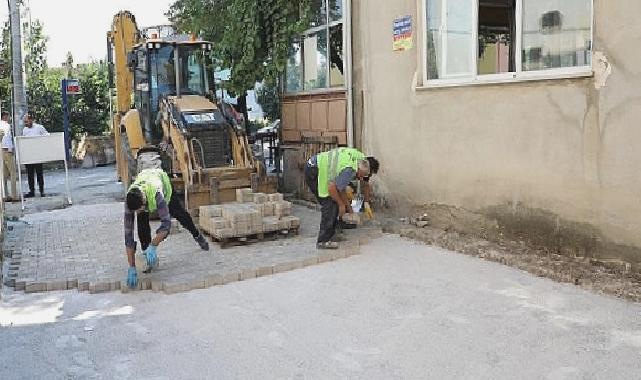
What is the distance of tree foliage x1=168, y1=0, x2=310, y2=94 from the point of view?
10.9 m

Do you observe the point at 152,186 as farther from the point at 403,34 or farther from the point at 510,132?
the point at 403,34

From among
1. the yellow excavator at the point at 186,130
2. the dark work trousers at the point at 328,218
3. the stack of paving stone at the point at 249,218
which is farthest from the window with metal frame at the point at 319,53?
the dark work trousers at the point at 328,218

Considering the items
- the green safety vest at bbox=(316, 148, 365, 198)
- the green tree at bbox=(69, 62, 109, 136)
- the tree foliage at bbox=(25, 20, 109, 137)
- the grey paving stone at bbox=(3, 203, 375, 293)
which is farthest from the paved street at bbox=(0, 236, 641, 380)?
the green tree at bbox=(69, 62, 109, 136)

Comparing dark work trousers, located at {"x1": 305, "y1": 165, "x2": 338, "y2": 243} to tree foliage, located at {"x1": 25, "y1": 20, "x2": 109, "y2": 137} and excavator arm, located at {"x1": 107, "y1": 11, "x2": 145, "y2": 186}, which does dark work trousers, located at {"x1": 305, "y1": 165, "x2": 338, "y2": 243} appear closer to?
excavator arm, located at {"x1": 107, "y1": 11, "x2": 145, "y2": 186}

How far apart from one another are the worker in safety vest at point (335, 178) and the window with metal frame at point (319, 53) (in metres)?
3.24

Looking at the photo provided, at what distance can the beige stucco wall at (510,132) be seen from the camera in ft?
18.7

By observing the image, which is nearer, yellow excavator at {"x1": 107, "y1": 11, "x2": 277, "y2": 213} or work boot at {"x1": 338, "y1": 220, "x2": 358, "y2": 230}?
work boot at {"x1": 338, "y1": 220, "x2": 358, "y2": 230}

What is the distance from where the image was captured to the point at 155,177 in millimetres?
6695

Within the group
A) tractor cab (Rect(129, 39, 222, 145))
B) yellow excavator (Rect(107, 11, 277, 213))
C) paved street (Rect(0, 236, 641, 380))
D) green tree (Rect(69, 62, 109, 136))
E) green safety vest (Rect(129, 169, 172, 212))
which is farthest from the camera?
green tree (Rect(69, 62, 109, 136))

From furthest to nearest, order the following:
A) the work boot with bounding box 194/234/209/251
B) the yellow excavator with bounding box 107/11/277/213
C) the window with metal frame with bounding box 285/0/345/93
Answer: the window with metal frame with bounding box 285/0/345/93 < the yellow excavator with bounding box 107/11/277/213 < the work boot with bounding box 194/234/209/251

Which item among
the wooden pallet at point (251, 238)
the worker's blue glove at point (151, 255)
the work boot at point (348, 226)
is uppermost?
the worker's blue glove at point (151, 255)

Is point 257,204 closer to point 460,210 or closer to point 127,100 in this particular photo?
point 460,210

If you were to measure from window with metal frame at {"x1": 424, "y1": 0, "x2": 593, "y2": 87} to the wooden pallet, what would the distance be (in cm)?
269

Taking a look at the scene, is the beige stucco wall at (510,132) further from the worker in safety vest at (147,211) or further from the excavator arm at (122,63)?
the excavator arm at (122,63)
